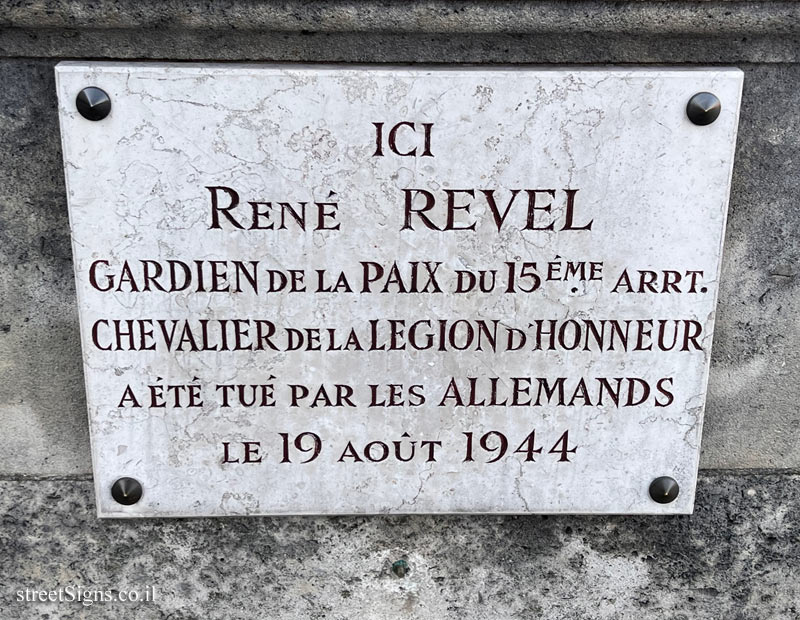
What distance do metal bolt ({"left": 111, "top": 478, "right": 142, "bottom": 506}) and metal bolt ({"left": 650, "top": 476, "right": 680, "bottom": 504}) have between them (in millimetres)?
1168

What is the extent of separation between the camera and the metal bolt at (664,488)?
1897mm

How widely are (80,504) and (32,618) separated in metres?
0.33

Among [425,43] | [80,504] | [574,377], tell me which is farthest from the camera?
[80,504]

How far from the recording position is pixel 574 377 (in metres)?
1.82

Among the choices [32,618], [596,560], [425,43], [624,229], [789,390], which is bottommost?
[32,618]

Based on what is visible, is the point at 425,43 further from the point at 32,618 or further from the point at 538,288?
the point at 32,618

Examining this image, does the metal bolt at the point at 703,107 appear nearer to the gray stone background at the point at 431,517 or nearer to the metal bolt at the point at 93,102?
the gray stone background at the point at 431,517

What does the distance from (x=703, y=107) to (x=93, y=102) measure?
119 centimetres

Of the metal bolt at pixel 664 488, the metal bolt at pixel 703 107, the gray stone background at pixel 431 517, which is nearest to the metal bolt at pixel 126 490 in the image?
the gray stone background at pixel 431 517

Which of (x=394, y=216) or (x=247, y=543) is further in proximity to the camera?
(x=247, y=543)

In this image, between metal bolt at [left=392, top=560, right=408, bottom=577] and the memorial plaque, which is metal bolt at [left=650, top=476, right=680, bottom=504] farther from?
metal bolt at [left=392, top=560, right=408, bottom=577]

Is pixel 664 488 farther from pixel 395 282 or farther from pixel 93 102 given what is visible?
pixel 93 102

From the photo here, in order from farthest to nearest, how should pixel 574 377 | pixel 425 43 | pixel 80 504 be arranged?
pixel 80 504 < pixel 574 377 < pixel 425 43

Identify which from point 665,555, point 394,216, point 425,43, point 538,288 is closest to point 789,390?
point 665,555
